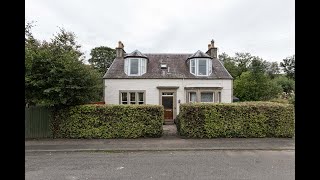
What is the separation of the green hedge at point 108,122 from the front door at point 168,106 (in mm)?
7347

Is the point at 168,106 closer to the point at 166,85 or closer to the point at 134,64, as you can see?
the point at 166,85

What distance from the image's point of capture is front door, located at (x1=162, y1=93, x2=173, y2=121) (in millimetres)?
19562

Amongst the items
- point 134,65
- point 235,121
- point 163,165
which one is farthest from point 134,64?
point 163,165

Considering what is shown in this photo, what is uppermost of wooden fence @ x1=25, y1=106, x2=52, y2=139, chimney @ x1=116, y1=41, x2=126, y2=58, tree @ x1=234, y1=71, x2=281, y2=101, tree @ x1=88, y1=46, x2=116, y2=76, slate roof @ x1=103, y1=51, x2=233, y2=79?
tree @ x1=88, y1=46, x2=116, y2=76

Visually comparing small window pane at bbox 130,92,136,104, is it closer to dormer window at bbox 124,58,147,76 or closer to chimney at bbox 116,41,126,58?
dormer window at bbox 124,58,147,76

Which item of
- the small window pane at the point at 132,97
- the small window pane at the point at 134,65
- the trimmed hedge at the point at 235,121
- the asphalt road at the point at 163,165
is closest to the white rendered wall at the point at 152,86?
the small window pane at the point at 132,97

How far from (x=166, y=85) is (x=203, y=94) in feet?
11.0

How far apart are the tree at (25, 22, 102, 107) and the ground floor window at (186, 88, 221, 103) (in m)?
10.0

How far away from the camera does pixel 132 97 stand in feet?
64.2

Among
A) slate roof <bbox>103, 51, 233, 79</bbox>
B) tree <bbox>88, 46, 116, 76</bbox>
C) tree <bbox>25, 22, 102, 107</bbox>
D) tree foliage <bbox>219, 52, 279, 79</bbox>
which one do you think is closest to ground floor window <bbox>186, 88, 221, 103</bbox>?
slate roof <bbox>103, 51, 233, 79</bbox>

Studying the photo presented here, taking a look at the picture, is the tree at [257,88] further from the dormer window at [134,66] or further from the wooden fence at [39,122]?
the wooden fence at [39,122]

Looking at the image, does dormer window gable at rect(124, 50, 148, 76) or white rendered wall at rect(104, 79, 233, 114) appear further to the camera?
dormer window gable at rect(124, 50, 148, 76)

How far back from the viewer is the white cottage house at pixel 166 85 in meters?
19.4
